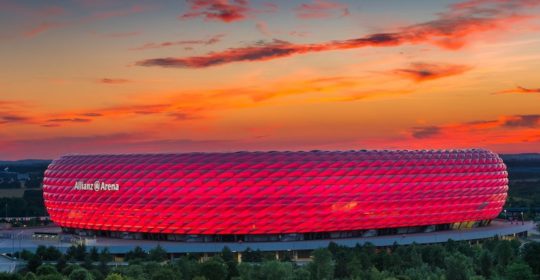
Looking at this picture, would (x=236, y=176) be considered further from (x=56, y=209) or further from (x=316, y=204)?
(x=56, y=209)

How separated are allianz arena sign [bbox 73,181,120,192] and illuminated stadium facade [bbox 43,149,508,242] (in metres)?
0.15

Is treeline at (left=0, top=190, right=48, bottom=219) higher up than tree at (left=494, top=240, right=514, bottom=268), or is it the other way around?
treeline at (left=0, top=190, right=48, bottom=219)

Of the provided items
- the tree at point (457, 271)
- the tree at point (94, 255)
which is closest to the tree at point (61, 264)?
the tree at point (94, 255)

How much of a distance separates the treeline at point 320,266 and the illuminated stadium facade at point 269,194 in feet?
37.0

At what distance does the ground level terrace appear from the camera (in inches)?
4272

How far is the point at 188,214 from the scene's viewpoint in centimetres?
11444

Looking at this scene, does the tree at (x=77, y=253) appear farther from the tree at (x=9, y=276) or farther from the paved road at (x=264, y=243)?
the tree at (x=9, y=276)

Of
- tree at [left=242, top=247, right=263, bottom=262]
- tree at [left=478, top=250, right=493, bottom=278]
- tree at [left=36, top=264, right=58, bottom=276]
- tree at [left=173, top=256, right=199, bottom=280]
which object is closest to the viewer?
tree at [left=173, top=256, right=199, bottom=280]

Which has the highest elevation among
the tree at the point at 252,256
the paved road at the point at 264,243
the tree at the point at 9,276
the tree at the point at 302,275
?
the paved road at the point at 264,243

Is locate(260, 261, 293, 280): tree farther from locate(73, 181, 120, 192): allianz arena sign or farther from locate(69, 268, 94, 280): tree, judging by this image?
locate(73, 181, 120, 192): allianz arena sign

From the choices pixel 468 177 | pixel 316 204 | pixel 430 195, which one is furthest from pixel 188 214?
pixel 468 177

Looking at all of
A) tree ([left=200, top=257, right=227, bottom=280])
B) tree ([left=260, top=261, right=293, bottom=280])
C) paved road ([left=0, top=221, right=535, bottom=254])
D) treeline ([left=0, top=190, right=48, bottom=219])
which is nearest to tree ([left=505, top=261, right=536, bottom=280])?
tree ([left=260, top=261, right=293, bottom=280])

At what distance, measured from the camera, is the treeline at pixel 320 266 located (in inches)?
2972

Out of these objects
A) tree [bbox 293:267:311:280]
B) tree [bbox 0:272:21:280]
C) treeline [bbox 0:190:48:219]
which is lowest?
tree [bbox 293:267:311:280]
